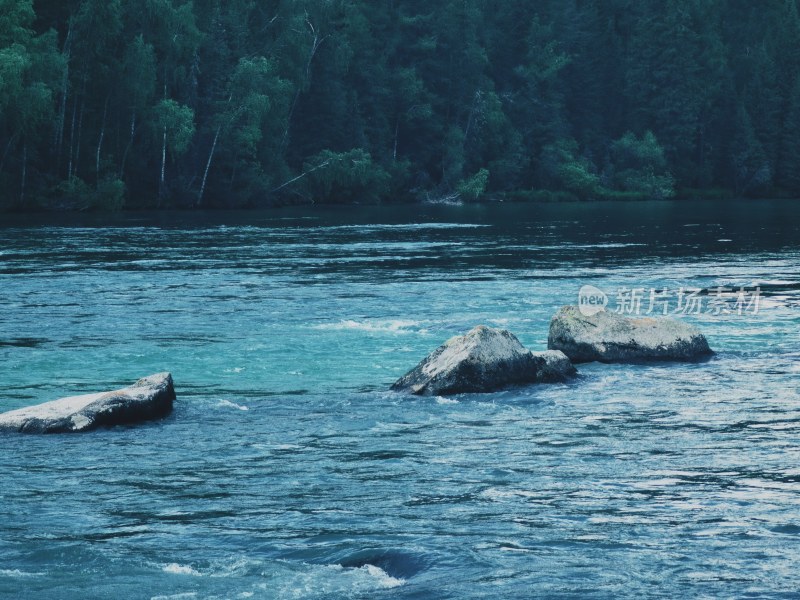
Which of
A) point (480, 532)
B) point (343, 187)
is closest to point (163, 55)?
point (343, 187)

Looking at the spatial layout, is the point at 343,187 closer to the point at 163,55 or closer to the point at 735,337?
the point at 163,55

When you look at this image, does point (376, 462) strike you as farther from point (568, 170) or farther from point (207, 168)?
point (568, 170)

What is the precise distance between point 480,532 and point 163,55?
71.2 meters

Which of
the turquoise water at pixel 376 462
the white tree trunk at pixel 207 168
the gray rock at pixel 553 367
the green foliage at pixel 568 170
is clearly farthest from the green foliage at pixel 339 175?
the gray rock at pixel 553 367

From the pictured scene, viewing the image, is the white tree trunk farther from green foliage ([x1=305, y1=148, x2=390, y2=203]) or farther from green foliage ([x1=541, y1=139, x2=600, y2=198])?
green foliage ([x1=541, y1=139, x2=600, y2=198])

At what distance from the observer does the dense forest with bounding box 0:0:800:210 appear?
73.1m

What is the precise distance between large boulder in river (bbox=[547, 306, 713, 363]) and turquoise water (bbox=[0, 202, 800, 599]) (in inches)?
18.5

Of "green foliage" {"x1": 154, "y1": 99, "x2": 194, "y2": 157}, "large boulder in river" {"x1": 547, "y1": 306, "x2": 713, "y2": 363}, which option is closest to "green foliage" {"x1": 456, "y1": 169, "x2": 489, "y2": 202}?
"green foliage" {"x1": 154, "y1": 99, "x2": 194, "y2": 157}

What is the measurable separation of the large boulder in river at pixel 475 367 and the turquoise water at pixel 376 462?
337mm

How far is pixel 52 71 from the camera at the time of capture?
67.6 metres

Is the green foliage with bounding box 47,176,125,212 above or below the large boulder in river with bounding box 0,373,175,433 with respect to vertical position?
above

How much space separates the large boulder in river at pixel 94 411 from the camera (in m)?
14.4

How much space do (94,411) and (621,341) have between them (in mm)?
8174

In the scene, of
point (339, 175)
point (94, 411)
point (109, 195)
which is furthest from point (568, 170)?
point (94, 411)
